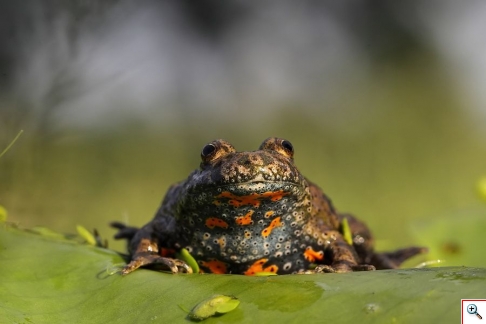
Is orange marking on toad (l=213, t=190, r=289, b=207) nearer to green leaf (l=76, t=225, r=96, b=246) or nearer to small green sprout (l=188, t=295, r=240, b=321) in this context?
green leaf (l=76, t=225, r=96, b=246)

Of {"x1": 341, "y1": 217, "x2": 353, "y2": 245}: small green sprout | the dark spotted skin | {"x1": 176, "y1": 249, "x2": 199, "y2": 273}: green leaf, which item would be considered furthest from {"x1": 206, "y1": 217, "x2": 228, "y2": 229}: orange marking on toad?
{"x1": 341, "y1": 217, "x2": 353, "y2": 245}: small green sprout

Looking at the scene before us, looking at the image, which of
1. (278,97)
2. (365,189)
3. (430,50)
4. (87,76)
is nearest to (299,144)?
(365,189)

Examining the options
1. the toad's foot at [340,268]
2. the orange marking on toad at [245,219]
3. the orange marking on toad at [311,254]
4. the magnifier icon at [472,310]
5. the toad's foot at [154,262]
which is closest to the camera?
the magnifier icon at [472,310]

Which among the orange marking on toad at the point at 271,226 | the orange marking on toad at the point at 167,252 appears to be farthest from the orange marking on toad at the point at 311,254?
the orange marking on toad at the point at 167,252

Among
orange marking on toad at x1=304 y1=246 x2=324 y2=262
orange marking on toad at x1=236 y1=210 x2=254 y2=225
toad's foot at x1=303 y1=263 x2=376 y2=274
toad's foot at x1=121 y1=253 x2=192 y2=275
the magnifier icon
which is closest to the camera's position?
the magnifier icon

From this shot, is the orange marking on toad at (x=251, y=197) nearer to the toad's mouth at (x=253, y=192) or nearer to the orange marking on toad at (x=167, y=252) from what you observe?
the toad's mouth at (x=253, y=192)

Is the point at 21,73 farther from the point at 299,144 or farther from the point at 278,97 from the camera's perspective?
the point at 278,97
